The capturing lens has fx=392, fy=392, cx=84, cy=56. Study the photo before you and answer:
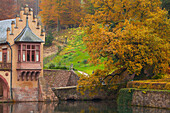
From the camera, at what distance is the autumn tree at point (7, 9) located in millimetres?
76287

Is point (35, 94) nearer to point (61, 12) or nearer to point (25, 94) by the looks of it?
point (25, 94)

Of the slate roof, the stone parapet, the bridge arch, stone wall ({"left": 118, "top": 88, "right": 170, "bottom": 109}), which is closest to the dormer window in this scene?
the slate roof

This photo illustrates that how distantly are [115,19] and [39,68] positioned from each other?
11894 mm

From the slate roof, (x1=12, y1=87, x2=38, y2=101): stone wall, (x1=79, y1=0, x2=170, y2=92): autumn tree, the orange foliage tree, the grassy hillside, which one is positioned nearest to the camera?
(x1=79, y1=0, x2=170, y2=92): autumn tree

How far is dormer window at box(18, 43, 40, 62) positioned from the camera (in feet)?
148

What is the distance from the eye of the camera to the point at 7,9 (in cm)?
7812

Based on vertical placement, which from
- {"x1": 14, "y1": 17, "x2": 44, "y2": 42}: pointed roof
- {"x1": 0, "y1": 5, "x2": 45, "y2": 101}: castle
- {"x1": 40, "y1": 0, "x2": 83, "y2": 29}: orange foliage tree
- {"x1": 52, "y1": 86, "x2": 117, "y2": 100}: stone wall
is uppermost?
{"x1": 40, "y1": 0, "x2": 83, "y2": 29}: orange foliage tree

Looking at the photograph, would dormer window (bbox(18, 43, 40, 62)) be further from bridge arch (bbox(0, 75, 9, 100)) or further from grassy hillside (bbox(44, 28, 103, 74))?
grassy hillside (bbox(44, 28, 103, 74))

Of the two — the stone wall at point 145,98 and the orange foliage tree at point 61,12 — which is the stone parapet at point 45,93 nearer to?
the stone wall at point 145,98

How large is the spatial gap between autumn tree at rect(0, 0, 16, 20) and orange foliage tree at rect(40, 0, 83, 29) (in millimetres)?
6811

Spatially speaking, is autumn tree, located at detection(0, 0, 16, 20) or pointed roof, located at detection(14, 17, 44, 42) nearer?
pointed roof, located at detection(14, 17, 44, 42)

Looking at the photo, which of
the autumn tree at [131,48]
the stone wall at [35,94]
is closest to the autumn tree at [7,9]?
the stone wall at [35,94]

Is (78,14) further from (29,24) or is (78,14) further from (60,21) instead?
(29,24)

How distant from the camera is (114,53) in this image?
4212 centimetres
